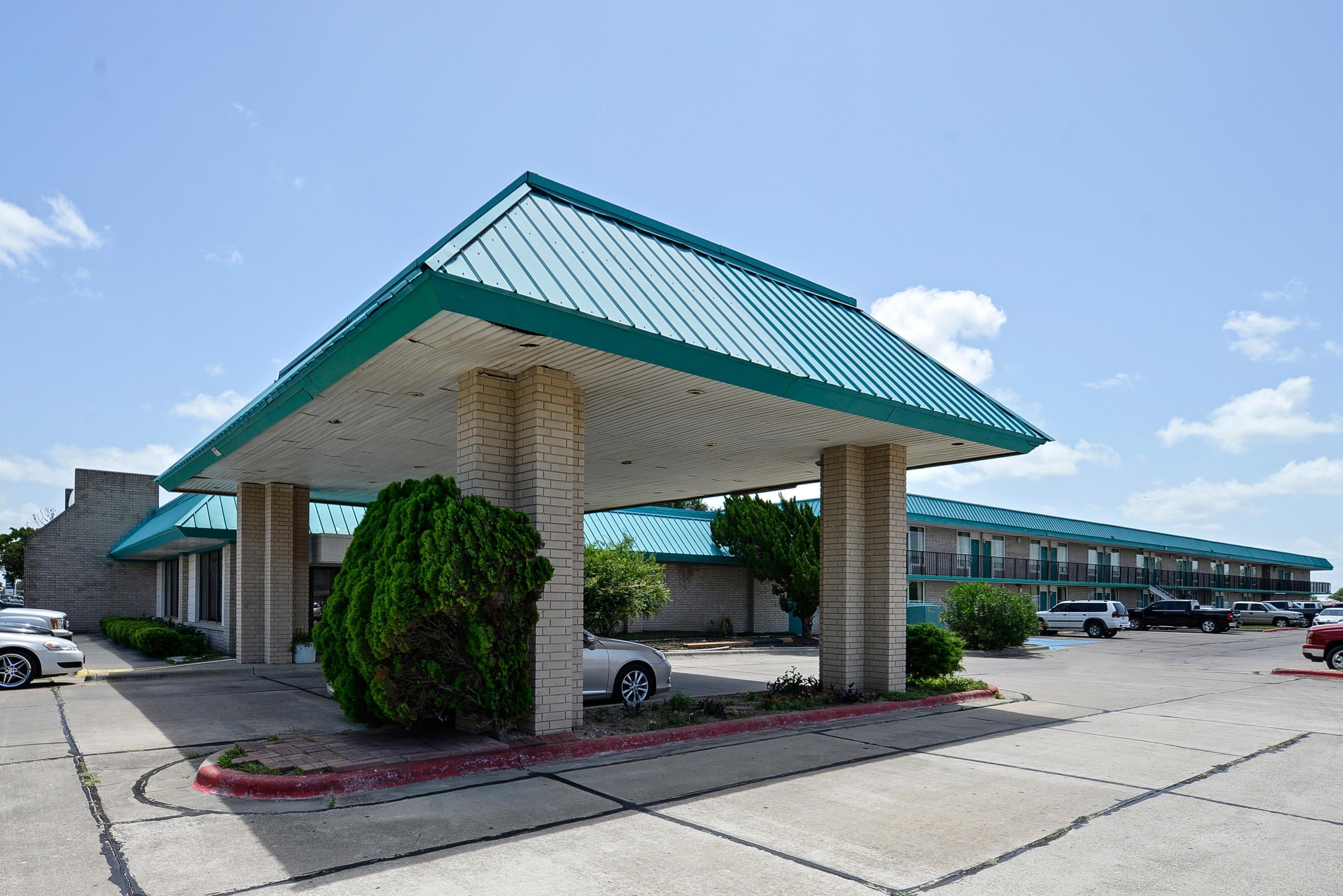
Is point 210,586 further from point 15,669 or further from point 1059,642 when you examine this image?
point 1059,642

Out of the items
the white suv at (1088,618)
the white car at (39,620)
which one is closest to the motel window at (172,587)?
the white car at (39,620)

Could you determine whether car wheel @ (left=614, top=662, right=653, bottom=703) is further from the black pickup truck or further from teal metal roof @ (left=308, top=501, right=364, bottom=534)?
the black pickup truck

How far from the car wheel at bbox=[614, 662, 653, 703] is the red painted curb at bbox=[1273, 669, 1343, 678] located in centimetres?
1667

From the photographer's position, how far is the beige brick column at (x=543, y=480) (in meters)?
9.88

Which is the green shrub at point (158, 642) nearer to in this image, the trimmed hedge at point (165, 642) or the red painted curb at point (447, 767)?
the trimmed hedge at point (165, 642)

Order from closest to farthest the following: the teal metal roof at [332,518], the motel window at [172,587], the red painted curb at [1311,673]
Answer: the red painted curb at [1311,673] → the teal metal roof at [332,518] → the motel window at [172,587]

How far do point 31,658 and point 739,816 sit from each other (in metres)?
15.4

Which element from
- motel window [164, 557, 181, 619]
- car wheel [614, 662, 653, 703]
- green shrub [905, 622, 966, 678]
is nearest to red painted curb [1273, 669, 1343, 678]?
green shrub [905, 622, 966, 678]

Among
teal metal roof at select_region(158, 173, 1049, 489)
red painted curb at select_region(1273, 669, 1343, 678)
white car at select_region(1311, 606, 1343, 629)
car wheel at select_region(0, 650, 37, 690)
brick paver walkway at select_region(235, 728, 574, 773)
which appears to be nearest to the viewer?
teal metal roof at select_region(158, 173, 1049, 489)

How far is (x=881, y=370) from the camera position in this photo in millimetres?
12734

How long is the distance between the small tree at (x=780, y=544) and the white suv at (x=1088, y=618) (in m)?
15.0

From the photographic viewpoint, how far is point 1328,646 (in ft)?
72.4

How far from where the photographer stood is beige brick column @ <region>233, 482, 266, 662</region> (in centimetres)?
1980

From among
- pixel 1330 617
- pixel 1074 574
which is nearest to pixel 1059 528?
pixel 1074 574
